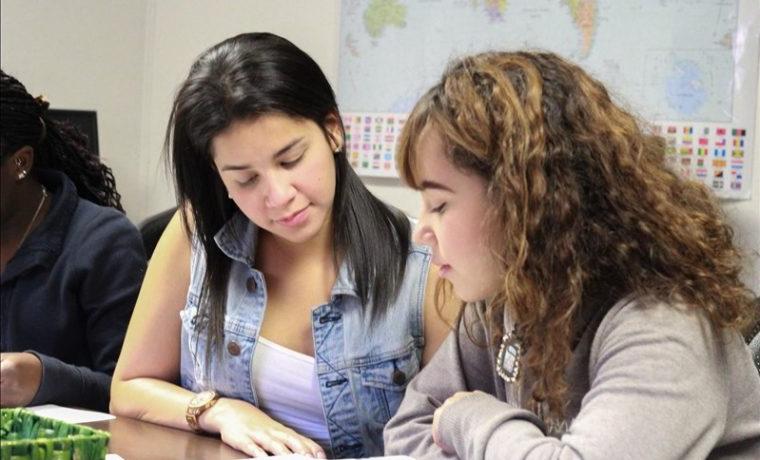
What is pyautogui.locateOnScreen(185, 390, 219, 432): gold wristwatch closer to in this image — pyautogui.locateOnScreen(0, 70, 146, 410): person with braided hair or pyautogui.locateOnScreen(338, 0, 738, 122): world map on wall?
pyautogui.locateOnScreen(0, 70, 146, 410): person with braided hair

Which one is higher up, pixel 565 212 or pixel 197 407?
pixel 565 212

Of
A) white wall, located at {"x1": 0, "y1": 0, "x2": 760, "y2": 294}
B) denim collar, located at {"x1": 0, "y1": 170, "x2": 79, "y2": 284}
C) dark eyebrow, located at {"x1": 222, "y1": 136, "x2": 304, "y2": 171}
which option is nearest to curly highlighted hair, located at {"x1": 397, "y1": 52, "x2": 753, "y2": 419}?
dark eyebrow, located at {"x1": 222, "y1": 136, "x2": 304, "y2": 171}

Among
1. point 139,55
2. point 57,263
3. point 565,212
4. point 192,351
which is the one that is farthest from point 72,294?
point 139,55

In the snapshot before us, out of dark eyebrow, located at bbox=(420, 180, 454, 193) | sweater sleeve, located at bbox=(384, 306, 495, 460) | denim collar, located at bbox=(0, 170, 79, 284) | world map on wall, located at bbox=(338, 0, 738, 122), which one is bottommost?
sweater sleeve, located at bbox=(384, 306, 495, 460)

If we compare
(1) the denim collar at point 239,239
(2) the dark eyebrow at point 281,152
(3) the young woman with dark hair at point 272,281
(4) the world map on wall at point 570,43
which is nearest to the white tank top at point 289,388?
(3) the young woman with dark hair at point 272,281

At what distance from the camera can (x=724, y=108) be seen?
2.19m

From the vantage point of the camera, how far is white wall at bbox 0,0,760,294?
6.80 ft

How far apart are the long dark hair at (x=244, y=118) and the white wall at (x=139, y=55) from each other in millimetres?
822

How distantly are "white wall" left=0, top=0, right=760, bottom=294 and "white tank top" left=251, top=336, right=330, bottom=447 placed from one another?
899 millimetres

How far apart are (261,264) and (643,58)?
1267 mm

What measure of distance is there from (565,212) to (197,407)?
52cm

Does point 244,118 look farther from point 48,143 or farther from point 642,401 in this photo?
point 642,401

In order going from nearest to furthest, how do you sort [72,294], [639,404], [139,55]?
[639,404] → [72,294] → [139,55]

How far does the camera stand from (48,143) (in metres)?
1.04
